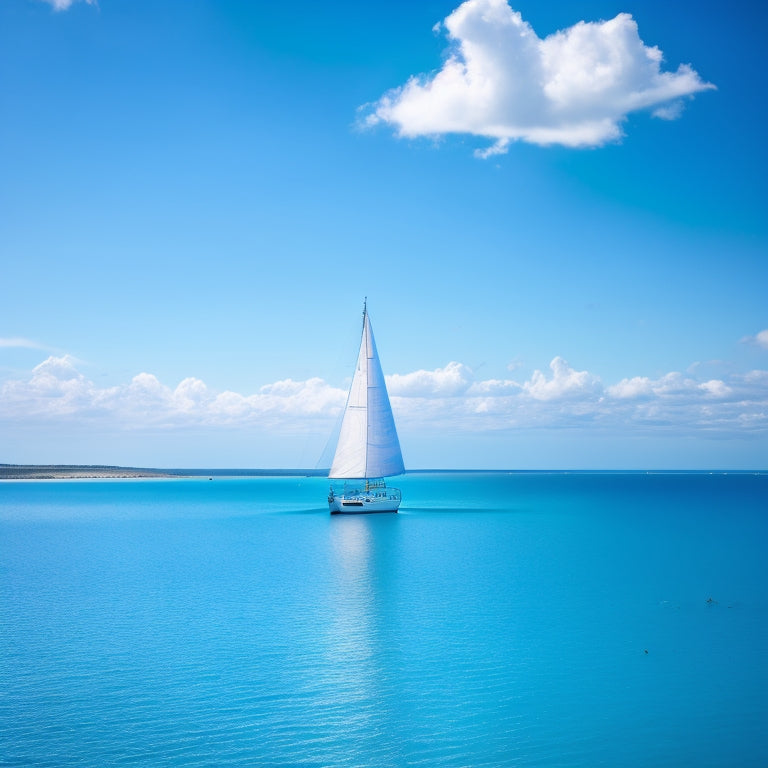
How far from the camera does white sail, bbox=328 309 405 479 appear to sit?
3198 inches

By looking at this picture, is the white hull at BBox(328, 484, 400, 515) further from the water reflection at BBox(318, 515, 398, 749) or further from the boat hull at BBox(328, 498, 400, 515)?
the water reflection at BBox(318, 515, 398, 749)

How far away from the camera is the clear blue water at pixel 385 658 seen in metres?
20.0

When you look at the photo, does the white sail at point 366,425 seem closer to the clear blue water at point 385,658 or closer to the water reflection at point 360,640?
the water reflection at point 360,640

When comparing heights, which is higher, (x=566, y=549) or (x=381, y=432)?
(x=381, y=432)

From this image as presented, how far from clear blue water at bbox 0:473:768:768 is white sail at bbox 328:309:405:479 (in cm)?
2054

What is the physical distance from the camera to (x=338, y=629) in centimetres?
3284

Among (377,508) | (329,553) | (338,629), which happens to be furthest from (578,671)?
(377,508)

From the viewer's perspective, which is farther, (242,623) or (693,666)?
(242,623)

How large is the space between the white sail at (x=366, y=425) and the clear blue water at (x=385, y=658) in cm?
2054

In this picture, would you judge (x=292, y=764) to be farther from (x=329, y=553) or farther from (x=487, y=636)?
(x=329, y=553)

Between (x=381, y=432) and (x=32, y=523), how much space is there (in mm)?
46848

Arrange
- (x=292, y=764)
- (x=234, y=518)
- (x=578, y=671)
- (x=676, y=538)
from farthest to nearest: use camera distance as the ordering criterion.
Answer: (x=234, y=518)
(x=676, y=538)
(x=578, y=671)
(x=292, y=764)

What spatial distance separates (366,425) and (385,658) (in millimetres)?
53341

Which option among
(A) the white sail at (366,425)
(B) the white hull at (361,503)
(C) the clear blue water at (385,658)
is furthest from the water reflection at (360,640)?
(B) the white hull at (361,503)
